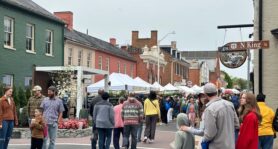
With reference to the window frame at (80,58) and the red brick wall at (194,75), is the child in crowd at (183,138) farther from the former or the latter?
the red brick wall at (194,75)

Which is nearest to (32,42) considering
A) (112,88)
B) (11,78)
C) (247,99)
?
(11,78)

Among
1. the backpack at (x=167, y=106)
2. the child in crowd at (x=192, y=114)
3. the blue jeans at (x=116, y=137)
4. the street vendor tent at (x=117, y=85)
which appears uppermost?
the street vendor tent at (x=117, y=85)

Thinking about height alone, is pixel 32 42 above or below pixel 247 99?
above

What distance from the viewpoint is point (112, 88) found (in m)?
27.2

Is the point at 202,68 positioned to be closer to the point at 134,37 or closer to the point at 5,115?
the point at 134,37

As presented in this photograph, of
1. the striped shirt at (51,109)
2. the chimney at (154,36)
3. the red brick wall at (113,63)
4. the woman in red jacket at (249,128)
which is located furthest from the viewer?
the chimney at (154,36)

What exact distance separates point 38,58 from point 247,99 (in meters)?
23.4

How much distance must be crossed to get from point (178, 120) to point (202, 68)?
89424 millimetres

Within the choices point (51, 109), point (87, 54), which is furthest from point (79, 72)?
point (87, 54)

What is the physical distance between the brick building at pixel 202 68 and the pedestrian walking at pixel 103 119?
51922 millimetres

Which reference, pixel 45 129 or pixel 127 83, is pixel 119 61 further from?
pixel 45 129

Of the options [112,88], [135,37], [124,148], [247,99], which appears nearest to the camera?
[247,99]

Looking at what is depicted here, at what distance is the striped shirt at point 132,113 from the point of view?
1341cm

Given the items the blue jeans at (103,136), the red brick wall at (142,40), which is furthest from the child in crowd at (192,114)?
the red brick wall at (142,40)
